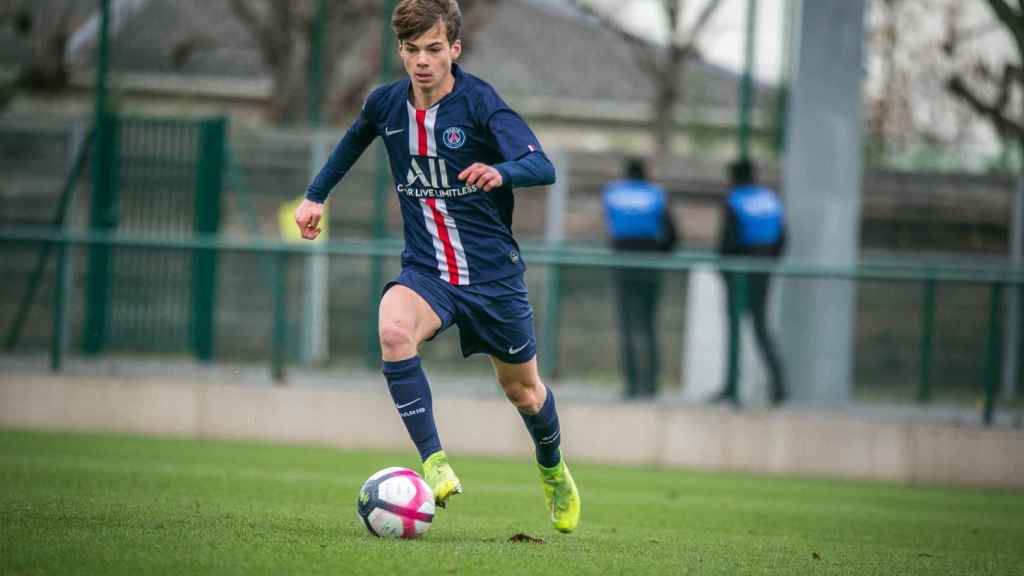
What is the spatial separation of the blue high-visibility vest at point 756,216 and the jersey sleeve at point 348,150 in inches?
263

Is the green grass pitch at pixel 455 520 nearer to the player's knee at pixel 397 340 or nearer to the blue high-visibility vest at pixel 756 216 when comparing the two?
the player's knee at pixel 397 340

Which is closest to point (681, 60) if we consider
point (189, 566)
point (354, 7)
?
point (354, 7)

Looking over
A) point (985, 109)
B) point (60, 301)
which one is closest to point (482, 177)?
point (60, 301)

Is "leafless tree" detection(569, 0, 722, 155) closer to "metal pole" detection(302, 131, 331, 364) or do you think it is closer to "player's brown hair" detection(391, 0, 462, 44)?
"metal pole" detection(302, 131, 331, 364)

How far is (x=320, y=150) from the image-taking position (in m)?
15.8

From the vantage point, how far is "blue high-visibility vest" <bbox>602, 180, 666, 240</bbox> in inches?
518

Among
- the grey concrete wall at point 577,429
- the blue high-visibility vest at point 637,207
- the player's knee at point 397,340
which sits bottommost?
the grey concrete wall at point 577,429

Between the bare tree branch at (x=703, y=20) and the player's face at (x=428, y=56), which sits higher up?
the bare tree branch at (x=703, y=20)

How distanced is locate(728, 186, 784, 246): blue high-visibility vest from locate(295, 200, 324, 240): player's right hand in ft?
22.6

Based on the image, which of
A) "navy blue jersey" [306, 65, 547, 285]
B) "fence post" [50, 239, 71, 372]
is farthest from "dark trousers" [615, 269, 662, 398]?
"navy blue jersey" [306, 65, 547, 285]

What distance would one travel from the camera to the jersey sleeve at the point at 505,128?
630 centimetres

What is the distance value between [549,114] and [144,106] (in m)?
8.95

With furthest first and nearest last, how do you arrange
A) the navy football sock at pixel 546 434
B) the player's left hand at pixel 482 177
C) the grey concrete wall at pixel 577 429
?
the grey concrete wall at pixel 577 429
the navy football sock at pixel 546 434
the player's left hand at pixel 482 177

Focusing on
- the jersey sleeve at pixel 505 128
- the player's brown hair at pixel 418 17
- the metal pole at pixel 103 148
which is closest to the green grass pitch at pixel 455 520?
the jersey sleeve at pixel 505 128
